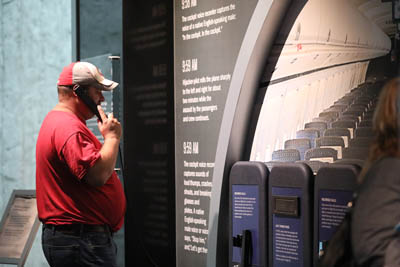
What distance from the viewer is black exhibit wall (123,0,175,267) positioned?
170 inches

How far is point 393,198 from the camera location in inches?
74.0

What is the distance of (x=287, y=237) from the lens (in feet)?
10.3

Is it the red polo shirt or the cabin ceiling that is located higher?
the cabin ceiling

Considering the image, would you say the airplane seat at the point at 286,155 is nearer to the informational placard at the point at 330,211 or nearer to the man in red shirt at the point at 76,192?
the informational placard at the point at 330,211

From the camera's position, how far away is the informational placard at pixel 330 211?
113 inches

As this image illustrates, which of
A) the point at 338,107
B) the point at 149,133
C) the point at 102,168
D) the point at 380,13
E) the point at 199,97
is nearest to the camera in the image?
the point at 380,13

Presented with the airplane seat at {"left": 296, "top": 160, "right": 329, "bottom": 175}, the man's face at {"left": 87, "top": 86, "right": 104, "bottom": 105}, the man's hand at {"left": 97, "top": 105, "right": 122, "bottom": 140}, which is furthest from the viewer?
the man's face at {"left": 87, "top": 86, "right": 104, "bottom": 105}

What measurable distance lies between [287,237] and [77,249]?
1.07 metres

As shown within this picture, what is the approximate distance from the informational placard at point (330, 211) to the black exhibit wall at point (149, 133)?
1532mm

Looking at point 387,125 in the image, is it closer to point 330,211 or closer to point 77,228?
point 330,211

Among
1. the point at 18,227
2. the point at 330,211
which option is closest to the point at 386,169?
the point at 330,211

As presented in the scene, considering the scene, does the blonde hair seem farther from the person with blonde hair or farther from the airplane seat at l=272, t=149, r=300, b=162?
the airplane seat at l=272, t=149, r=300, b=162

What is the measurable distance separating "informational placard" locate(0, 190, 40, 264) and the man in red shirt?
1090 millimetres

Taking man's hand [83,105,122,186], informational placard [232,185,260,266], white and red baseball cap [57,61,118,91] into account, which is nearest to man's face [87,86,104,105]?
white and red baseball cap [57,61,118,91]
